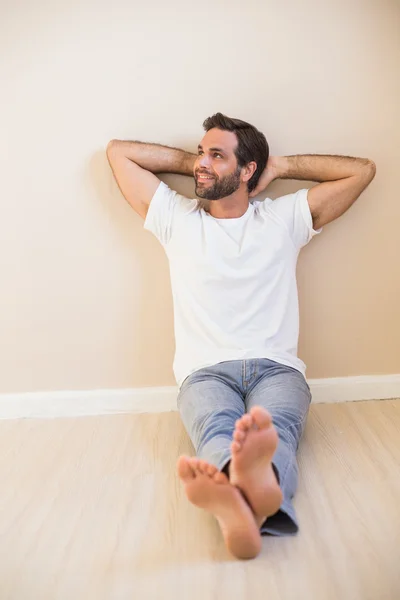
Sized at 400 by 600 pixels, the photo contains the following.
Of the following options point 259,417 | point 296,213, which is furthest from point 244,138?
point 259,417

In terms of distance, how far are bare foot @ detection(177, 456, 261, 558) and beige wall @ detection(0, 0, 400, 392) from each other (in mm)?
936

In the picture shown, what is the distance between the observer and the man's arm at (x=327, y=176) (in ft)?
6.30

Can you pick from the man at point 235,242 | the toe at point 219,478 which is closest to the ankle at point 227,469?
the toe at point 219,478

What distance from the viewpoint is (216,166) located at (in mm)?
1856

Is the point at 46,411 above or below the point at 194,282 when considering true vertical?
below

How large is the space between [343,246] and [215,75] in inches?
31.5

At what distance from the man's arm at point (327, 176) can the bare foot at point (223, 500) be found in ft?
3.46

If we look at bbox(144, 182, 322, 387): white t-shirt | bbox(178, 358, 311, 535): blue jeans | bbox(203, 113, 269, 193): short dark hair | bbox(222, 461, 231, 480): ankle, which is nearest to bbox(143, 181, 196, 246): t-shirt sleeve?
bbox(144, 182, 322, 387): white t-shirt

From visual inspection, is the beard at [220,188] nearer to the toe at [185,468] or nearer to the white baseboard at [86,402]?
the white baseboard at [86,402]

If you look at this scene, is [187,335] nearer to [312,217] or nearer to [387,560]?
[312,217]

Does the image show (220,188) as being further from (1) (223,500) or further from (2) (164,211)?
(1) (223,500)

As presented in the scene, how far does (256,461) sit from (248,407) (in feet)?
1.63

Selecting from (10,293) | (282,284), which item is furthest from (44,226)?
(282,284)

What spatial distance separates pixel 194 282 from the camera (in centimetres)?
191
